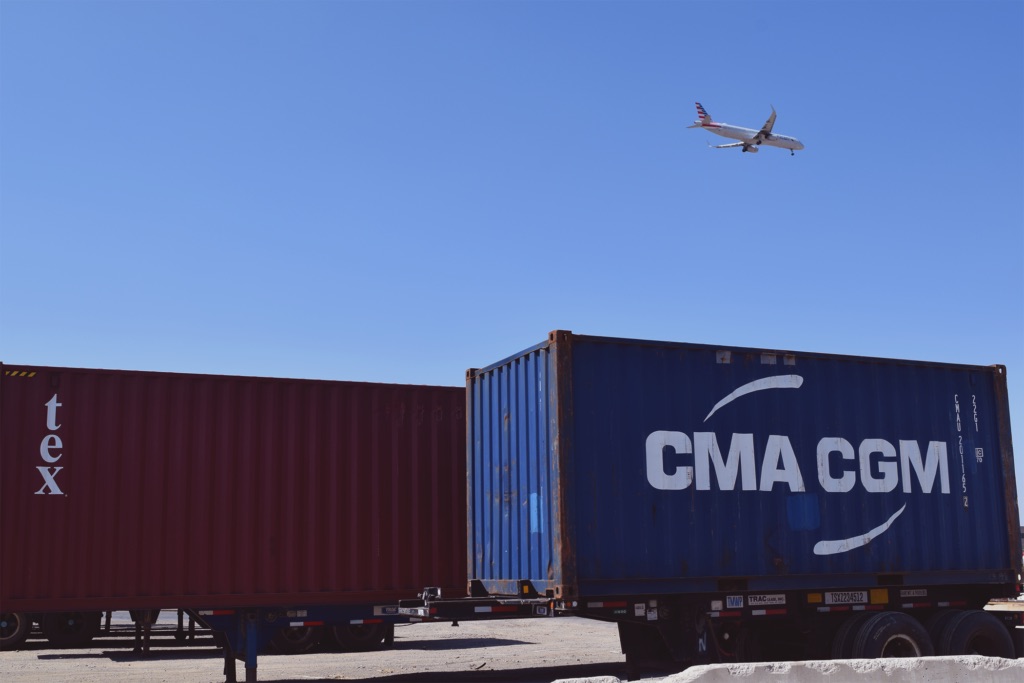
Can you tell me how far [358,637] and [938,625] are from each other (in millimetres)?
8773

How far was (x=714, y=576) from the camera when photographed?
35.9 feet

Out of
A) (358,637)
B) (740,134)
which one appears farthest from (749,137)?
(358,637)

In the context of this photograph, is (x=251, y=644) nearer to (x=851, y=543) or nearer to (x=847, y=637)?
(x=847, y=637)

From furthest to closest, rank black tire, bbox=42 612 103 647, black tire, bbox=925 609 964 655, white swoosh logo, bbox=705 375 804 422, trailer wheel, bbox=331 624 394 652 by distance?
1. black tire, bbox=42 612 103 647
2. trailer wheel, bbox=331 624 394 652
3. black tire, bbox=925 609 964 655
4. white swoosh logo, bbox=705 375 804 422

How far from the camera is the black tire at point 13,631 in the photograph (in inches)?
694

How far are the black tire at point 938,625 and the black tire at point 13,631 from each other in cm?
1435

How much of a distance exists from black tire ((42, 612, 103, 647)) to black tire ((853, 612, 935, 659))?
41.0 feet

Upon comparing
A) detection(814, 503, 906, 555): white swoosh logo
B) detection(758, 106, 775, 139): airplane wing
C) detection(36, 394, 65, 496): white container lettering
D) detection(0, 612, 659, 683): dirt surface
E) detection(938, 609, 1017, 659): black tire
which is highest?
detection(758, 106, 775, 139): airplane wing

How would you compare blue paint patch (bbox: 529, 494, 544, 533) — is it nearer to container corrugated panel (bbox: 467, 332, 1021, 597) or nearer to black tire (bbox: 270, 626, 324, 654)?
container corrugated panel (bbox: 467, 332, 1021, 597)

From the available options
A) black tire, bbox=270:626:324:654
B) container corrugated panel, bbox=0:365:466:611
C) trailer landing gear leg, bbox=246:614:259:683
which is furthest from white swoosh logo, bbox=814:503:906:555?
black tire, bbox=270:626:324:654

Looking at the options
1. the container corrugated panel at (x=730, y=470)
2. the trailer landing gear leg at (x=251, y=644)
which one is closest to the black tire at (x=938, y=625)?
the container corrugated panel at (x=730, y=470)

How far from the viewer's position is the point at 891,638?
1159cm

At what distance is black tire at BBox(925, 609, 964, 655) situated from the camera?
12102mm

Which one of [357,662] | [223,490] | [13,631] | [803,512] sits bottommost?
[357,662]
